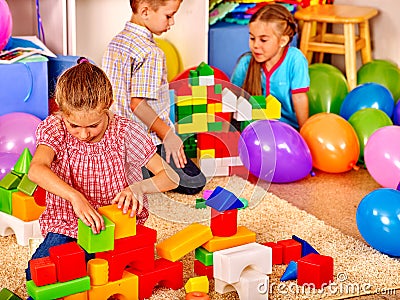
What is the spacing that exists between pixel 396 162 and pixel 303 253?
1.71 ft

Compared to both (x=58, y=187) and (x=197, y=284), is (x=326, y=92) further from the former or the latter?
(x=58, y=187)

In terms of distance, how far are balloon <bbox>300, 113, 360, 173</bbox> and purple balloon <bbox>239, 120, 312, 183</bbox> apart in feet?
0.21

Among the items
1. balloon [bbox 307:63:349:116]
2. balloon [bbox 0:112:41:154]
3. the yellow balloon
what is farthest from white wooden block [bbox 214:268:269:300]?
the yellow balloon

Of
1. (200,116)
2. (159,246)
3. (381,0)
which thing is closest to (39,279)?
(159,246)

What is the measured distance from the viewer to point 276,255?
65.9 inches

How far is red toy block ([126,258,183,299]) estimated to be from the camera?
59.3 inches

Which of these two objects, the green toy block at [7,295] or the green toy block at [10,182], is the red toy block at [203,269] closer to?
the green toy block at [7,295]

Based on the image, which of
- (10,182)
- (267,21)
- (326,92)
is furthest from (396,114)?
(10,182)

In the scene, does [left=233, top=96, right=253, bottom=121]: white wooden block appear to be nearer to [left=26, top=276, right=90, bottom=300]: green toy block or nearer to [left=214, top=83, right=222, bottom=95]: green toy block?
[left=214, top=83, right=222, bottom=95]: green toy block

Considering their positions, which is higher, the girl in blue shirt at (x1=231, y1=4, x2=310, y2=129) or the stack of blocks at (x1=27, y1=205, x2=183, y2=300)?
the girl in blue shirt at (x1=231, y1=4, x2=310, y2=129)

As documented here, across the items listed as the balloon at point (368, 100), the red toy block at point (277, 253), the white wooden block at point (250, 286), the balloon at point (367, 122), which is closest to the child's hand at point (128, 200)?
the white wooden block at point (250, 286)

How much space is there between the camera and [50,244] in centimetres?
155

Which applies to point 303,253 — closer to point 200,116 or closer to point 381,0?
point 200,116

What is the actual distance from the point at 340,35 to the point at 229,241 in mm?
1701
